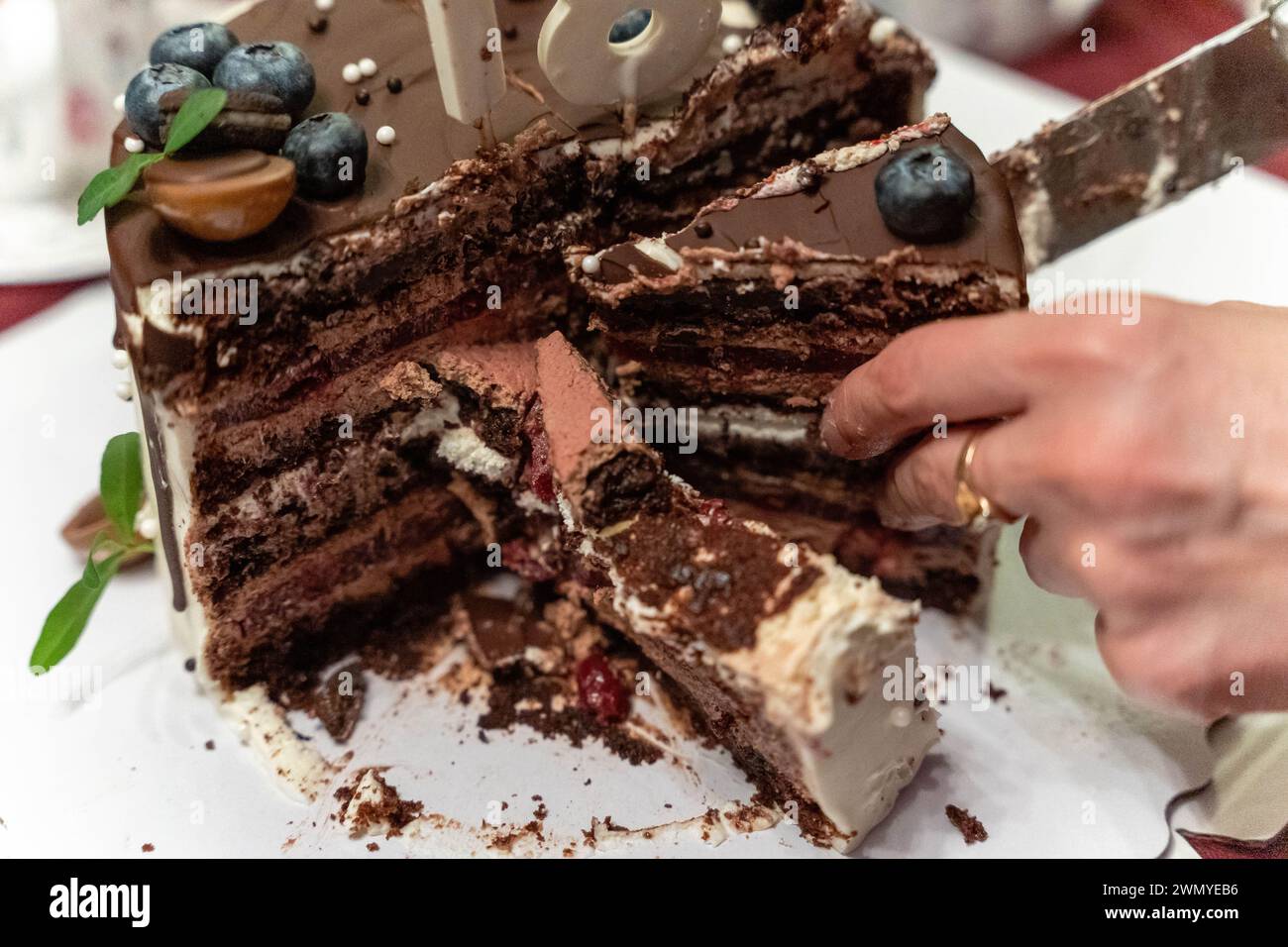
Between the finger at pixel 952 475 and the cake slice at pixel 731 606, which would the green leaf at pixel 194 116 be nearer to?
the cake slice at pixel 731 606

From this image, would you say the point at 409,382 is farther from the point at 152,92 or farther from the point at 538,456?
the point at 152,92

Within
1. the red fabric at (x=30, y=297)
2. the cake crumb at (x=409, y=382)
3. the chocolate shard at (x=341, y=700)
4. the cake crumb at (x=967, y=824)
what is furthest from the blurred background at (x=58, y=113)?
the cake crumb at (x=967, y=824)

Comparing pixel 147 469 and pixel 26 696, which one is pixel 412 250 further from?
pixel 26 696

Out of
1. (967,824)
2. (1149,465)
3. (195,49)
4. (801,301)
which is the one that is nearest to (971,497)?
(1149,465)

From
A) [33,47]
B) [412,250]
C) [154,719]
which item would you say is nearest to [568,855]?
[154,719]

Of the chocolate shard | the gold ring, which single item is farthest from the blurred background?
the gold ring

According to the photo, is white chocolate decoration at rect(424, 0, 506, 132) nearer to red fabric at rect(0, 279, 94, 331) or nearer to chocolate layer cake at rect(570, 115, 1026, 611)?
chocolate layer cake at rect(570, 115, 1026, 611)
